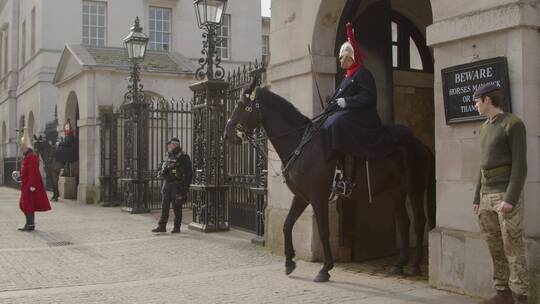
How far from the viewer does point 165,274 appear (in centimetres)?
798

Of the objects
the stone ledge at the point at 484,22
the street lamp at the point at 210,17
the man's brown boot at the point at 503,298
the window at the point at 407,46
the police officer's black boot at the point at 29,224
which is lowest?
the man's brown boot at the point at 503,298

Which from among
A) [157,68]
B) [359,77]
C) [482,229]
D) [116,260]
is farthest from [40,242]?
[157,68]

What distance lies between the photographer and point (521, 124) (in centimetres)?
512

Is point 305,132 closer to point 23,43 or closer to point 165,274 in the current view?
point 165,274

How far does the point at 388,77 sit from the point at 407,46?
4.27 feet

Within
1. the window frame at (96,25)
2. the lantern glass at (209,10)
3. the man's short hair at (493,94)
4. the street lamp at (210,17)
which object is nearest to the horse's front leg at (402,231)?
the man's short hair at (493,94)

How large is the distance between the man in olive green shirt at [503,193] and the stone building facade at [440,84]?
1.22ft

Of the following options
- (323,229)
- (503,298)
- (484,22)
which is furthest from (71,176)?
(503,298)

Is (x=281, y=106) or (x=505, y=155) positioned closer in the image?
(x=505, y=155)

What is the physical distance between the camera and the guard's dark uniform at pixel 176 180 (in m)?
11.9

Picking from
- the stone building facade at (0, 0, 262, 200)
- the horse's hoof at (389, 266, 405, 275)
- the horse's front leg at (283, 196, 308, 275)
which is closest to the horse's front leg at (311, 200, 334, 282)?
the horse's front leg at (283, 196, 308, 275)

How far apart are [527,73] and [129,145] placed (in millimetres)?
12581

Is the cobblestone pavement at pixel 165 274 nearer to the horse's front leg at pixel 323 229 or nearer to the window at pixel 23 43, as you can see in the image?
the horse's front leg at pixel 323 229

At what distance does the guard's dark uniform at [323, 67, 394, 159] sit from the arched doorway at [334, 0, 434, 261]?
1551 mm
